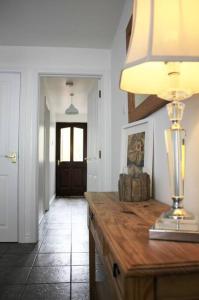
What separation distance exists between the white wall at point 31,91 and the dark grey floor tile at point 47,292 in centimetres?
116

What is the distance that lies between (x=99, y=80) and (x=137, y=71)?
2.39 metres

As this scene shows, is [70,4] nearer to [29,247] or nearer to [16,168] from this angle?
[16,168]

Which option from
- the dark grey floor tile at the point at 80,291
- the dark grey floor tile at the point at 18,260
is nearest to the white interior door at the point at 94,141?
the dark grey floor tile at the point at 18,260

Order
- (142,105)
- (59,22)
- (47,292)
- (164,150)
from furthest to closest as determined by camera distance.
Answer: (59,22) → (47,292) → (142,105) → (164,150)

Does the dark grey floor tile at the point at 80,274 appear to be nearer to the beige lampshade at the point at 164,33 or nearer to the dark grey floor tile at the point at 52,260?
the dark grey floor tile at the point at 52,260

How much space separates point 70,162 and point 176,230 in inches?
275

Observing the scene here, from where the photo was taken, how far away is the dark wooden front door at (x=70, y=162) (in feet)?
25.0

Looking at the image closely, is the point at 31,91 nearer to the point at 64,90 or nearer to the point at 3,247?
the point at 3,247

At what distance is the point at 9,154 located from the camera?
3109mm

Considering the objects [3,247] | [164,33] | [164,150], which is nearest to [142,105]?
[164,150]

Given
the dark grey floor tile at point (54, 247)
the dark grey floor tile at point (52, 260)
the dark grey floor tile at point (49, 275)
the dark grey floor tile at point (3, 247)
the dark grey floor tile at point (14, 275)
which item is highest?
the dark grey floor tile at point (49, 275)

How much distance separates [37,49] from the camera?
3131 mm

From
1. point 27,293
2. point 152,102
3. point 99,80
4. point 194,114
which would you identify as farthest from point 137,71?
point 99,80

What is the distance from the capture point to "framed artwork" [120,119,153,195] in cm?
162
